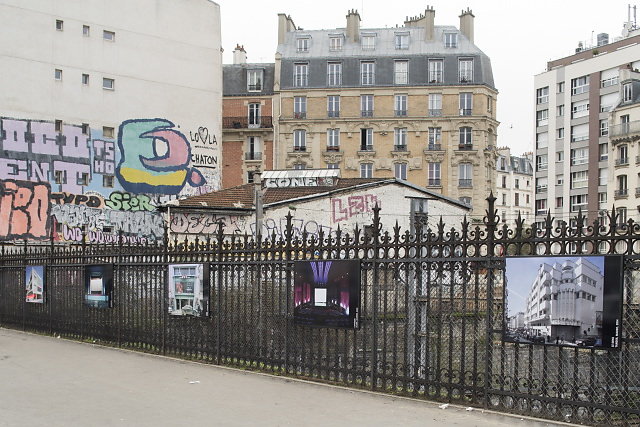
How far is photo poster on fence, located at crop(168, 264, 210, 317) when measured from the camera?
12914 millimetres

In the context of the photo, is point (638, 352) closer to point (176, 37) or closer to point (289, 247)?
point (289, 247)

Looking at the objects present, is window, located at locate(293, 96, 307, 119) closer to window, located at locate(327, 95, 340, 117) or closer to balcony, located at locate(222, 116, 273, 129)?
window, located at locate(327, 95, 340, 117)

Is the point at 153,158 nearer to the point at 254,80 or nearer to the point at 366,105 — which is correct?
the point at 254,80

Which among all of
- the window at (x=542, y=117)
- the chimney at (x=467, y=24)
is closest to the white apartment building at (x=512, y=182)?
the window at (x=542, y=117)

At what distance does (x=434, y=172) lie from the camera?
203 feet

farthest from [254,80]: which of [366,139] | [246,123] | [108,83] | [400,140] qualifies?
[108,83]

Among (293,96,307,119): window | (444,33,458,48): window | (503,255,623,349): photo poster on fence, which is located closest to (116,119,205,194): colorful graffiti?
(293,96,307,119): window

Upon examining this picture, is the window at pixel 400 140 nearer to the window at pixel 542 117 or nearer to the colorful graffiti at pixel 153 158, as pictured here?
the colorful graffiti at pixel 153 158

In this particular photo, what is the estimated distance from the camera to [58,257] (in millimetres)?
17469

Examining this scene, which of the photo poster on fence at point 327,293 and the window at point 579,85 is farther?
the window at point 579,85

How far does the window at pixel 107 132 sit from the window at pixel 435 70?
28.4 metres

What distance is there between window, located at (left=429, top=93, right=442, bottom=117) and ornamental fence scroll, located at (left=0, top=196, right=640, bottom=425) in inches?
1944

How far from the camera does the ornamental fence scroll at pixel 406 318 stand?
7789 mm

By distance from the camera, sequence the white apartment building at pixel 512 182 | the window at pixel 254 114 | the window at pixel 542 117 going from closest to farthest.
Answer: the window at pixel 254 114 → the window at pixel 542 117 → the white apartment building at pixel 512 182
